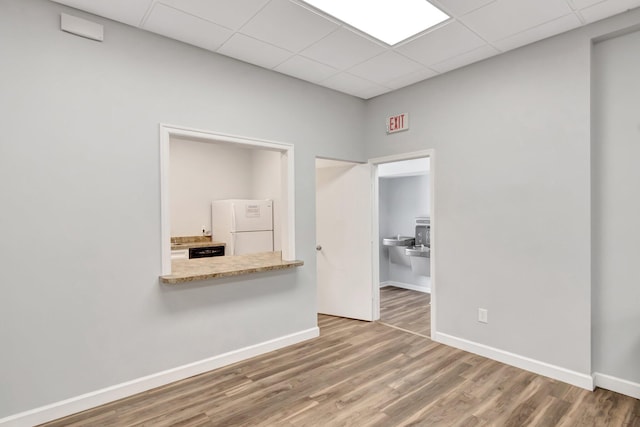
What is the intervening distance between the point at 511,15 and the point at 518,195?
56.1 inches

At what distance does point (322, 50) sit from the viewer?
9.54ft

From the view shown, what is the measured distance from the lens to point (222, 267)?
3.08 meters

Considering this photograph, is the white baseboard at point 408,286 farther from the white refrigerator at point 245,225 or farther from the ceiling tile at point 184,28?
the ceiling tile at point 184,28

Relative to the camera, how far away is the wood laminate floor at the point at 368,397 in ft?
7.25

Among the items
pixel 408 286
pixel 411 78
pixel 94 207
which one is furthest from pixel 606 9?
pixel 408 286

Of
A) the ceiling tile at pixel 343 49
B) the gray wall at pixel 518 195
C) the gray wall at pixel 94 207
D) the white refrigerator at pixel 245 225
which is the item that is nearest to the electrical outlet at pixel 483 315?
the gray wall at pixel 518 195

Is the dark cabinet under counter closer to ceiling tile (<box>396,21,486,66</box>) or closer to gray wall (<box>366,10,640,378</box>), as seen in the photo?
gray wall (<box>366,10,640,378</box>)

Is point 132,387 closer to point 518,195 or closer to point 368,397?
point 368,397

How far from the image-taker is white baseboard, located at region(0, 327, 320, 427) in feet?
7.09

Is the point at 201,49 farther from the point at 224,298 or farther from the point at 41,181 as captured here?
the point at 224,298

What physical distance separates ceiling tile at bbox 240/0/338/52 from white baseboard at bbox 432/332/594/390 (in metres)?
3.11

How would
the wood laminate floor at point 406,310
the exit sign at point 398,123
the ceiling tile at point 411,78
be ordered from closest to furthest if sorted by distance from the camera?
the ceiling tile at point 411,78 → the exit sign at point 398,123 → the wood laminate floor at point 406,310

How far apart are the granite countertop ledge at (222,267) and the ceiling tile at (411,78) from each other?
86.9 inches

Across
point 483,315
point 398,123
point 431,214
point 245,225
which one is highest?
point 398,123
